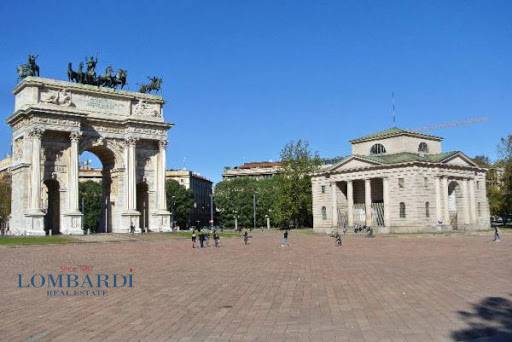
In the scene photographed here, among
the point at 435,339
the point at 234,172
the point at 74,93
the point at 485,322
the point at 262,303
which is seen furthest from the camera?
the point at 234,172

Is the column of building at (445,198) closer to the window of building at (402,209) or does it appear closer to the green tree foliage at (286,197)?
the window of building at (402,209)

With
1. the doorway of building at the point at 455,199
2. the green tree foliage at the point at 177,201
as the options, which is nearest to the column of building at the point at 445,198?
the doorway of building at the point at 455,199

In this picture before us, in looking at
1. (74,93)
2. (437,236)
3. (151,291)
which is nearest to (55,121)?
(74,93)

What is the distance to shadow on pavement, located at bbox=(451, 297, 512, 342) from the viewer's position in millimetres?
10273

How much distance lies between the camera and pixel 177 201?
359 feet

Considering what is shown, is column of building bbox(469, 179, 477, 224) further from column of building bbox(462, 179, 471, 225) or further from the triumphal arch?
the triumphal arch

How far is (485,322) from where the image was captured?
11.5m

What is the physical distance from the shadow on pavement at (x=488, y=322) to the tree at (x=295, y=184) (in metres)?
75.4

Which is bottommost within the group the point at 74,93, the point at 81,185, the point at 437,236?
the point at 437,236

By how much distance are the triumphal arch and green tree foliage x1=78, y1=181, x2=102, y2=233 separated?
38.7 metres

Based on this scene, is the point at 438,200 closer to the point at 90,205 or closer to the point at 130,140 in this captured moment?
the point at 130,140

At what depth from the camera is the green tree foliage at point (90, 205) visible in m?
103

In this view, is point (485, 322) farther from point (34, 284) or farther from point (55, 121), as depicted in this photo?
point (55, 121)

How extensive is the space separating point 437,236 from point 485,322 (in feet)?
155
